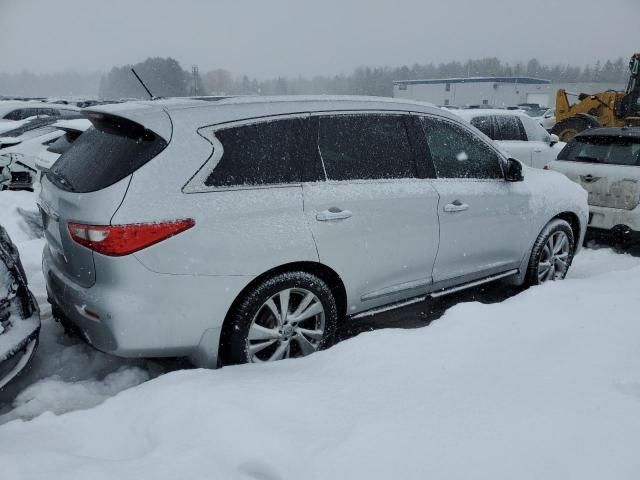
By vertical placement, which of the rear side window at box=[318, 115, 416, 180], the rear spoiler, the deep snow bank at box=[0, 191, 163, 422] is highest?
the rear spoiler

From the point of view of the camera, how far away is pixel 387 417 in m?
2.37

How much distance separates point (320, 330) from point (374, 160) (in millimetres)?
1243

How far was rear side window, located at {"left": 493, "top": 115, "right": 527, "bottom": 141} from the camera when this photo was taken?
34.9 feet

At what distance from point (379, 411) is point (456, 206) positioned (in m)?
2.01

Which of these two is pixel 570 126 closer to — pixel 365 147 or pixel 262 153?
pixel 365 147

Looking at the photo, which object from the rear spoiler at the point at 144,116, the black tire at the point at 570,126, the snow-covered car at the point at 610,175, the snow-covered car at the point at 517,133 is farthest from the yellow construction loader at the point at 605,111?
the rear spoiler at the point at 144,116

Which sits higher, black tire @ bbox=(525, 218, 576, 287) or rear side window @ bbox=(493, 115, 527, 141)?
rear side window @ bbox=(493, 115, 527, 141)

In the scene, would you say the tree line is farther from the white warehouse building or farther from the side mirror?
the side mirror

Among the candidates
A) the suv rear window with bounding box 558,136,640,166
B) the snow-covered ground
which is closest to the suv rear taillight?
the snow-covered ground

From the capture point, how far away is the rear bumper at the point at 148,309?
2750 mm

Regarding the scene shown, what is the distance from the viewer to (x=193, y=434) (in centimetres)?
229

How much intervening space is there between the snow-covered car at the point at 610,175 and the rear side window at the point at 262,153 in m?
4.57

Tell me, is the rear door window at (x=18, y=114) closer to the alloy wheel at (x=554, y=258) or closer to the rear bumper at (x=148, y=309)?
the rear bumper at (x=148, y=309)

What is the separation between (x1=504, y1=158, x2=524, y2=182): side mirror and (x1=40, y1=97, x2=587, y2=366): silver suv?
365 millimetres
